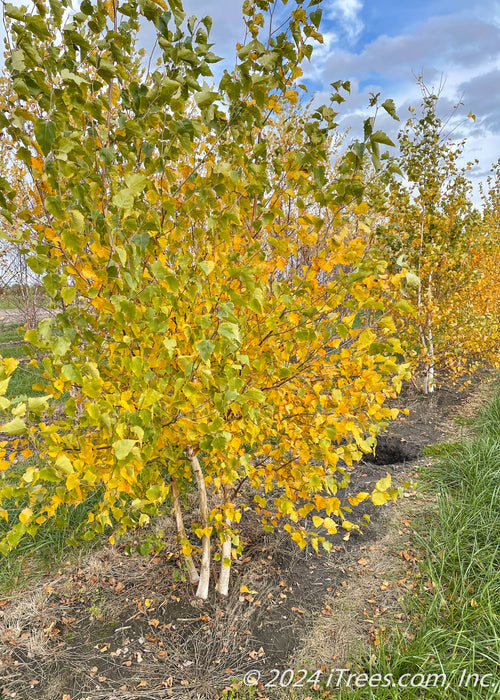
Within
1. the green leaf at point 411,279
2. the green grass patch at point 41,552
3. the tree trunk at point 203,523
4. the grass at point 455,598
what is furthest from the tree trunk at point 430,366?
the green grass patch at point 41,552

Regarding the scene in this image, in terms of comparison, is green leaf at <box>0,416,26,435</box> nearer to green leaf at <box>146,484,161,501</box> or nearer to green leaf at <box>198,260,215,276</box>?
green leaf at <box>146,484,161,501</box>

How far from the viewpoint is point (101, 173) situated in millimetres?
1661

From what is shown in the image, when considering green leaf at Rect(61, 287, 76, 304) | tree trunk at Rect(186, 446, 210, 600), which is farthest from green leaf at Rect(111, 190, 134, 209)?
tree trunk at Rect(186, 446, 210, 600)

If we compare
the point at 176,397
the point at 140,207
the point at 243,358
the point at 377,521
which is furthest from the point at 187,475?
the point at 377,521

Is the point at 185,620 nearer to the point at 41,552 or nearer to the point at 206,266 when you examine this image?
the point at 41,552

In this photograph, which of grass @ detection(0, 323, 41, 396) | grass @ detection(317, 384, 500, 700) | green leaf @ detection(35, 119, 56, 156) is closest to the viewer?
green leaf @ detection(35, 119, 56, 156)

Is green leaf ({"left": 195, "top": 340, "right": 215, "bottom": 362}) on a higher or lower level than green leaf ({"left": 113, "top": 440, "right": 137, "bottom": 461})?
higher

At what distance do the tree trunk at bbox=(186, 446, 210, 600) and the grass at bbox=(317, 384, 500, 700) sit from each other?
3.22 ft

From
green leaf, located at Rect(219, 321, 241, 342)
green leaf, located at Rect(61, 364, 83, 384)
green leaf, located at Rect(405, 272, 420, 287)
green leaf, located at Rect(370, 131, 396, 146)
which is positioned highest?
green leaf, located at Rect(370, 131, 396, 146)

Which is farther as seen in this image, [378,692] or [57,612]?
[57,612]

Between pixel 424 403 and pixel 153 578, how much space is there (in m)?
4.97

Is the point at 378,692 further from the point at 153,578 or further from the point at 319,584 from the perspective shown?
the point at 153,578

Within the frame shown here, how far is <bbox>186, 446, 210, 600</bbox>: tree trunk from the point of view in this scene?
236 centimetres

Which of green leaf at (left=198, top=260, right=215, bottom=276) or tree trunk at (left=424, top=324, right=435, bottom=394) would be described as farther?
tree trunk at (left=424, top=324, right=435, bottom=394)
